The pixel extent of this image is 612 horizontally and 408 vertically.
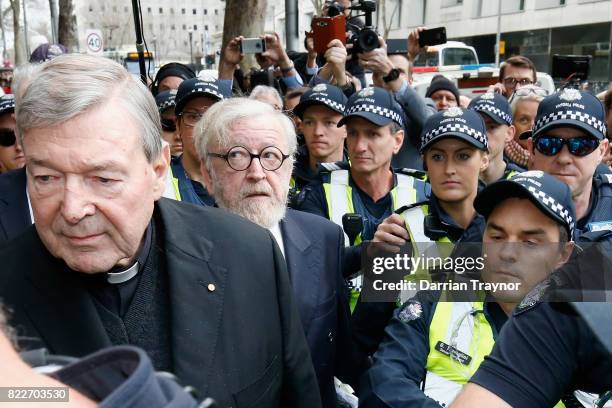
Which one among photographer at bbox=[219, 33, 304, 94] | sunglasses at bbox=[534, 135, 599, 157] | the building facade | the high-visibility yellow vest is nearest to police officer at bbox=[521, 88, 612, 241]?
sunglasses at bbox=[534, 135, 599, 157]

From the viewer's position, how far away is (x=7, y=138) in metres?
3.28

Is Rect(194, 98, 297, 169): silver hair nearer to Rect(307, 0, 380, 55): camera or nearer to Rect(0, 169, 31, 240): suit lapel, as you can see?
Rect(0, 169, 31, 240): suit lapel

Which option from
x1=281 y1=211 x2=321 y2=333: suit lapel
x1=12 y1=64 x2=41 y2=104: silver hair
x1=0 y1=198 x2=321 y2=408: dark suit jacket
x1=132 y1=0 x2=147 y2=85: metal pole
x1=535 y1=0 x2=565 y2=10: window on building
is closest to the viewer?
x1=0 y1=198 x2=321 y2=408: dark suit jacket

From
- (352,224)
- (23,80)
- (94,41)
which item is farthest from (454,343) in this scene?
(94,41)

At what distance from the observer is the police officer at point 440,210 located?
2234mm

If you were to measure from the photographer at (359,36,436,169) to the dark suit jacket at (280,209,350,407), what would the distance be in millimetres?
1962

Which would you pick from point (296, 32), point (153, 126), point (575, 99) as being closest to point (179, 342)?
point (153, 126)

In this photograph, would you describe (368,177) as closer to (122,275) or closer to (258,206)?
(258,206)

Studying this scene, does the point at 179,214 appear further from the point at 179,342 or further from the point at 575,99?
the point at 575,99

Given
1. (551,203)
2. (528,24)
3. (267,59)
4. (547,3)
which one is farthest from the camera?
(528,24)

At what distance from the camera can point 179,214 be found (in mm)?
1743

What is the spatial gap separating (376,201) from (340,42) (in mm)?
1928

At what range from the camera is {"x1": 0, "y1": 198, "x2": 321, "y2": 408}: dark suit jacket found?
142 centimetres

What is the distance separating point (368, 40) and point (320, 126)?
994 millimetres
